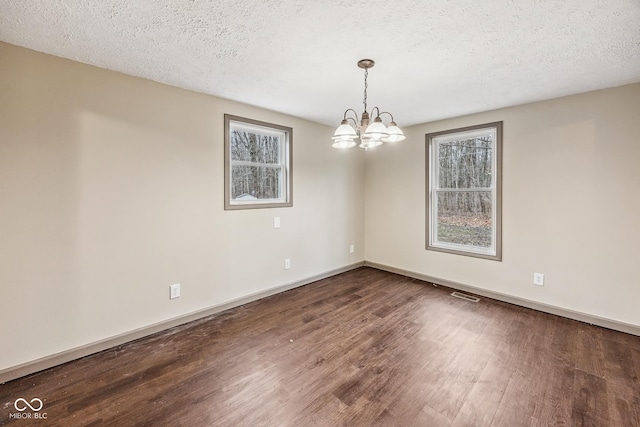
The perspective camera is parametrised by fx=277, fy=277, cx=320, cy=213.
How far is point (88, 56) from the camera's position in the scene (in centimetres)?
216

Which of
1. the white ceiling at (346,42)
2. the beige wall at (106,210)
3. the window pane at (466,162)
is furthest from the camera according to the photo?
the window pane at (466,162)

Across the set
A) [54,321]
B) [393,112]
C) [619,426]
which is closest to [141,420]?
[54,321]

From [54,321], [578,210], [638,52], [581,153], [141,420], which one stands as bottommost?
[141,420]

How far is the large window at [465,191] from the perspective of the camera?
3.57 m

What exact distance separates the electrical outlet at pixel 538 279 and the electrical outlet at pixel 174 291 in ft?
13.0

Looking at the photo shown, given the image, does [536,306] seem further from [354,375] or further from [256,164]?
[256,164]

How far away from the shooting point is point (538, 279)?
3.21 metres

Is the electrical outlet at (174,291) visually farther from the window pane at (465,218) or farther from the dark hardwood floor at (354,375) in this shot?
the window pane at (465,218)

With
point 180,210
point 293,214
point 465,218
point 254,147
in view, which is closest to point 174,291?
point 180,210

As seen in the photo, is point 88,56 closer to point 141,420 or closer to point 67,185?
point 67,185

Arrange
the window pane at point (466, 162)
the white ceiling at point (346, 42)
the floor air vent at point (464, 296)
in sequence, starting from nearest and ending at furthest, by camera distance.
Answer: the white ceiling at point (346, 42) < the floor air vent at point (464, 296) < the window pane at point (466, 162)

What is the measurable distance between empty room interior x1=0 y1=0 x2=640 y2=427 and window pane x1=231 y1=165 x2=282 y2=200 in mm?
30

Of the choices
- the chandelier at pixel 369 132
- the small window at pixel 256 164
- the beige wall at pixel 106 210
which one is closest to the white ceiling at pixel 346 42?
the beige wall at pixel 106 210

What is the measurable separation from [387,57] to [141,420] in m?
2.97
